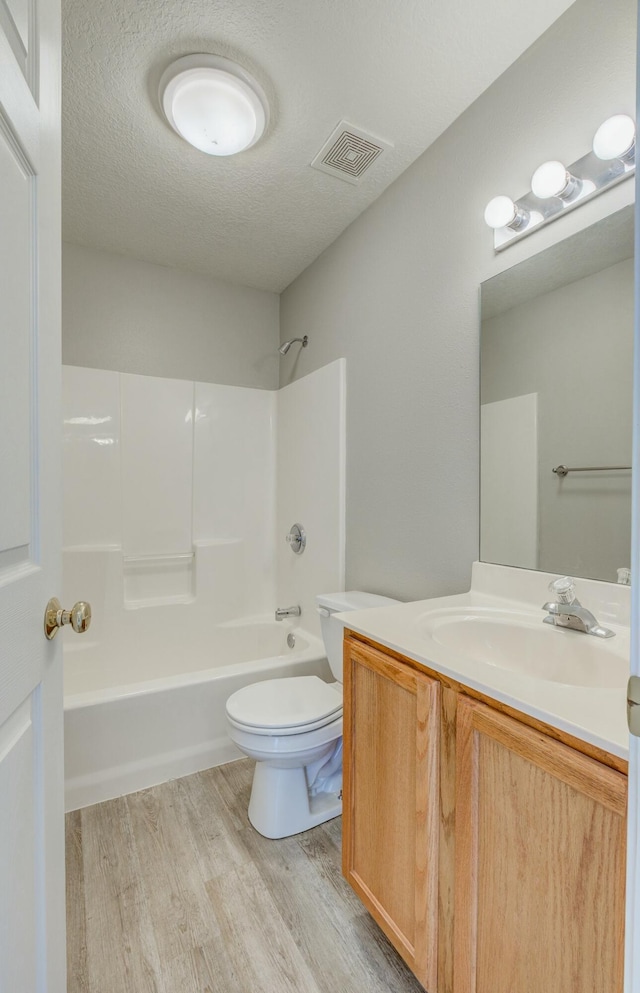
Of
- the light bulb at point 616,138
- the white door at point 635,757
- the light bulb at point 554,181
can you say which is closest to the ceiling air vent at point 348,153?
the light bulb at point 554,181

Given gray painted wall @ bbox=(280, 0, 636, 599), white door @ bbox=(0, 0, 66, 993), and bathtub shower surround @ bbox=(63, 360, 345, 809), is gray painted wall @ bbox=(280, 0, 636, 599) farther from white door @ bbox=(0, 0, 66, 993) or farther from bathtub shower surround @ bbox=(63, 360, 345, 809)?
white door @ bbox=(0, 0, 66, 993)

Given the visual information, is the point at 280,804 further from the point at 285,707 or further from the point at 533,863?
the point at 533,863

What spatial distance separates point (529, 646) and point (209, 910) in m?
1.17

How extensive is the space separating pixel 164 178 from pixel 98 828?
2510 mm

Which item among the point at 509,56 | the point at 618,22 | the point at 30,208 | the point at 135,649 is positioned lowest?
the point at 135,649

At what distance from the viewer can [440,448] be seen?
1.66 metres

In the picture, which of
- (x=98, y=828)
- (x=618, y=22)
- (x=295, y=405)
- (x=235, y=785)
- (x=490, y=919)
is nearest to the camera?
(x=490, y=919)

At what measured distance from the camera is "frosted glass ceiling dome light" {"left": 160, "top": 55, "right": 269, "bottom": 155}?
138 cm

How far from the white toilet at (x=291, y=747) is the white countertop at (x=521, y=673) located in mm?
422

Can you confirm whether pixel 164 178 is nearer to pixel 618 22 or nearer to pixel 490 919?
pixel 618 22

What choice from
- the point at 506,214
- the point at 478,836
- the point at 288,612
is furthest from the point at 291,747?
the point at 506,214

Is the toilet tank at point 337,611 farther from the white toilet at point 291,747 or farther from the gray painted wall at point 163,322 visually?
the gray painted wall at point 163,322

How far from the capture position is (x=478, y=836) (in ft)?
2.66

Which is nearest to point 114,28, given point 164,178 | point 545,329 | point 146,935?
point 164,178
